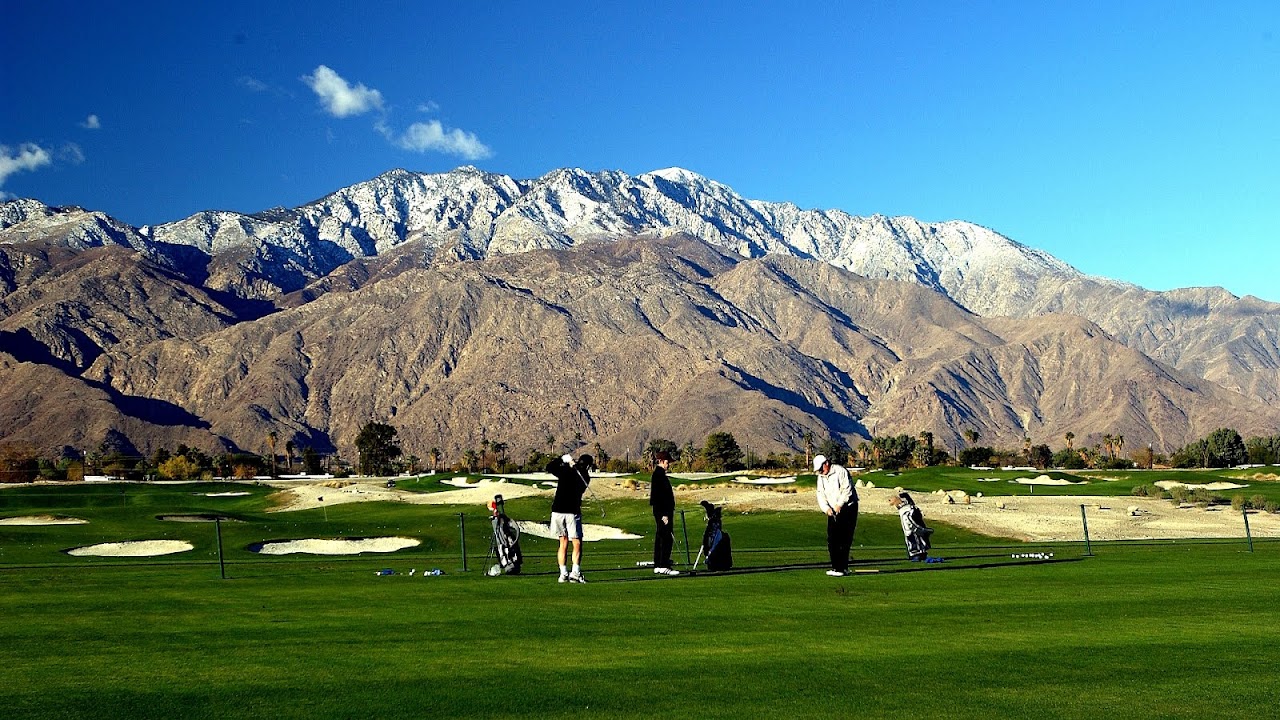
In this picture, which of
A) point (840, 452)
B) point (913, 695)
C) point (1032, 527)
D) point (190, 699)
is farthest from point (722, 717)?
point (840, 452)

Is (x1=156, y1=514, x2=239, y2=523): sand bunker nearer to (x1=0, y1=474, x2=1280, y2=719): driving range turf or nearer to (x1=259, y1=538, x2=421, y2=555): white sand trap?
(x1=259, y1=538, x2=421, y2=555): white sand trap

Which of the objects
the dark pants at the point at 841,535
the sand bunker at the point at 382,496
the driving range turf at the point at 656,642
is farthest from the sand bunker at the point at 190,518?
the dark pants at the point at 841,535

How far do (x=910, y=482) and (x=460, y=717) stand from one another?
71.3 metres

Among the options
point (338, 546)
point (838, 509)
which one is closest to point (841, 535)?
point (838, 509)

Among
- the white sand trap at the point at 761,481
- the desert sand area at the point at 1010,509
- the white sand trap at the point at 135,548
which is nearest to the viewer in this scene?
the white sand trap at the point at 135,548

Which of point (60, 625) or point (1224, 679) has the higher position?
point (60, 625)

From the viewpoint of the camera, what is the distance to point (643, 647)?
11539 millimetres

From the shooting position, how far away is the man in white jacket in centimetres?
1983

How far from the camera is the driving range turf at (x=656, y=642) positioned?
8.98 metres

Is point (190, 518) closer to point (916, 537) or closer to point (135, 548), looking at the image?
point (135, 548)

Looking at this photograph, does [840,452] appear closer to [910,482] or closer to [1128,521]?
[910,482]

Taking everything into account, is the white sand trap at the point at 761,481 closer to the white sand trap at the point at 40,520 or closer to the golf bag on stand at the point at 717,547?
the white sand trap at the point at 40,520

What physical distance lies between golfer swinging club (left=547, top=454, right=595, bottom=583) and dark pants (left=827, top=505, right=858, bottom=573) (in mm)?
4394

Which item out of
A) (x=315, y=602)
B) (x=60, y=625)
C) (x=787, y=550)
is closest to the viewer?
(x=60, y=625)
